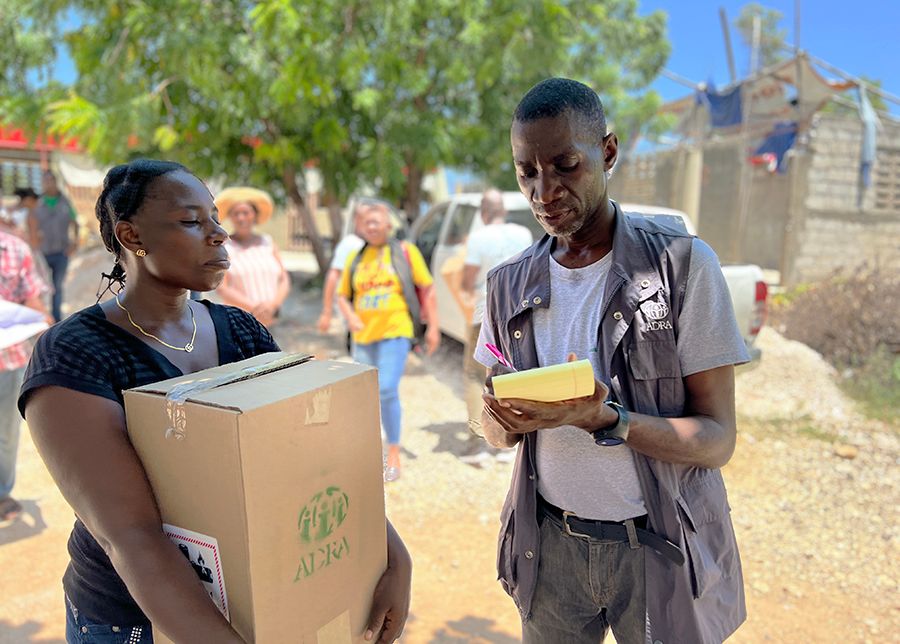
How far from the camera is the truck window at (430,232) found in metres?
7.69

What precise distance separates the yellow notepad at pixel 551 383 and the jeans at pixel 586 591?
537 mm

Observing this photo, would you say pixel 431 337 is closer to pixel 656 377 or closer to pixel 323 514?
pixel 656 377

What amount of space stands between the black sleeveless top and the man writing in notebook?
68cm

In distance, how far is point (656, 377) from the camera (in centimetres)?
153

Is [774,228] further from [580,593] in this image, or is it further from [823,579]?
[580,593]

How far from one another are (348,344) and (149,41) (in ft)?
16.0

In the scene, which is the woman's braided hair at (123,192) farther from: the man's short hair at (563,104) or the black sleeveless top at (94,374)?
the man's short hair at (563,104)

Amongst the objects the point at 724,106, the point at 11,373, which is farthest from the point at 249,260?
the point at 724,106

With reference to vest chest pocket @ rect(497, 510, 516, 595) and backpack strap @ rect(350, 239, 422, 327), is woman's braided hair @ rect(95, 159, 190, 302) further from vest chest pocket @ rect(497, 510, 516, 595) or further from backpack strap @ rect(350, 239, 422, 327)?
backpack strap @ rect(350, 239, 422, 327)

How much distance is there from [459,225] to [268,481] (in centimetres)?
600

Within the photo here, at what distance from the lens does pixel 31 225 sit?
827cm

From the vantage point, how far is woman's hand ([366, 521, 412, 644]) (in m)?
1.44

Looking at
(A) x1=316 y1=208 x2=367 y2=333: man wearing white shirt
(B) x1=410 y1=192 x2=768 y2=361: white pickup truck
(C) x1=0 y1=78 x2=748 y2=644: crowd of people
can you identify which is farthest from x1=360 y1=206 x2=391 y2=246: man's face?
(C) x1=0 y1=78 x2=748 y2=644: crowd of people

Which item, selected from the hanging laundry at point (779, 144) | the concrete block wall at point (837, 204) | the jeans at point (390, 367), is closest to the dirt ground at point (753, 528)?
the jeans at point (390, 367)
